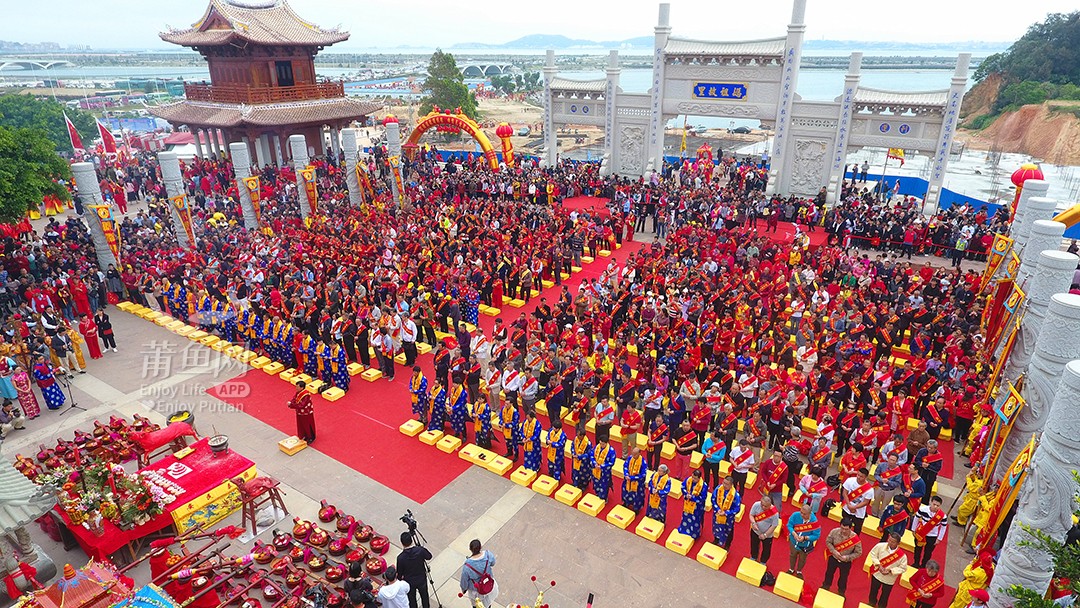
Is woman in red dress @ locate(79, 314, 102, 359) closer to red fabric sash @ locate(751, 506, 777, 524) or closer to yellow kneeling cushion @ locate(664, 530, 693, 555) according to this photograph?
yellow kneeling cushion @ locate(664, 530, 693, 555)

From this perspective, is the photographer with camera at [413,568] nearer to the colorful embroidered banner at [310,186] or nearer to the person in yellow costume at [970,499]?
the person in yellow costume at [970,499]

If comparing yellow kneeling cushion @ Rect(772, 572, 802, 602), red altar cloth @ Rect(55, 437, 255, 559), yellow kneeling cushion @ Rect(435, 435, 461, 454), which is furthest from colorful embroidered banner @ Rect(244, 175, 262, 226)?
yellow kneeling cushion @ Rect(772, 572, 802, 602)

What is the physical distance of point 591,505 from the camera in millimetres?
10133

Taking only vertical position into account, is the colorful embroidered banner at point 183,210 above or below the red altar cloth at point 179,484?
above

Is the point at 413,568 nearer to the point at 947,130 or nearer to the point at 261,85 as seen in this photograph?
the point at 947,130

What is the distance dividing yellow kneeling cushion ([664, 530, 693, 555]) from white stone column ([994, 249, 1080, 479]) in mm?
4681

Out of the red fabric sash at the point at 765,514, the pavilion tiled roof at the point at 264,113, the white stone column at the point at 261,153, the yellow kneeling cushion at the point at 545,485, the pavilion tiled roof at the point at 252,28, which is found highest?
the pavilion tiled roof at the point at 252,28

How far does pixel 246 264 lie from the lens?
59.8 ft

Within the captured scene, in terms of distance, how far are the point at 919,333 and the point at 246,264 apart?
1757cm

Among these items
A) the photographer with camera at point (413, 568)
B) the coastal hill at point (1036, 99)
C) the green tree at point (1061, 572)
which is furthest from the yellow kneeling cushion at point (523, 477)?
the coastal hill at point (1036, 99)

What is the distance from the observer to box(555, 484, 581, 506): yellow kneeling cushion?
33.9 ft

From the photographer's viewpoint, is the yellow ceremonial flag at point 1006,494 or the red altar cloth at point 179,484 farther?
the red altar cloth at point 179,484

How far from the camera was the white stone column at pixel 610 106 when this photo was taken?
93.9 ft

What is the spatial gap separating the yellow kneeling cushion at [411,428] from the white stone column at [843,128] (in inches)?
792
